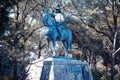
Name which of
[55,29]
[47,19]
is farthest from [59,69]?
[47,19]

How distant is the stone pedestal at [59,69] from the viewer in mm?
13227

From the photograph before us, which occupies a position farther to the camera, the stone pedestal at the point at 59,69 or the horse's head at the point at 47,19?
the horse's head at the point at 47,19

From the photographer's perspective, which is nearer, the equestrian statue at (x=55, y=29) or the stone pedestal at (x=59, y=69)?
the stone pedestal at (x=59, y=69)

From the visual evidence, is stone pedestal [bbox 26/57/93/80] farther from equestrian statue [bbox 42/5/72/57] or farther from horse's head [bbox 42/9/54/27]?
horse's head [bbox 42/9/54/27]

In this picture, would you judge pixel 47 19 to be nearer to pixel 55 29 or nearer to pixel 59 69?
pixel 55 29

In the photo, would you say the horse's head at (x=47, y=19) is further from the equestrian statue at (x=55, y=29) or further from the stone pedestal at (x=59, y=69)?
the stone pedestal at (x=59, y=69)

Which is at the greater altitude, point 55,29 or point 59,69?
point 55,29

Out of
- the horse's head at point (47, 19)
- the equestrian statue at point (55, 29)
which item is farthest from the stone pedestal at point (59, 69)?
the horse's head at point (47, 19)

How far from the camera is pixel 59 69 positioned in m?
13.4

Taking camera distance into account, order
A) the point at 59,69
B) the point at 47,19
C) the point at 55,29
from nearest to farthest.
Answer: the point at 59,69, the point at 47,19, the point at 55,29

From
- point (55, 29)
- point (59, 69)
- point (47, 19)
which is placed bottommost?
point (59, 69)

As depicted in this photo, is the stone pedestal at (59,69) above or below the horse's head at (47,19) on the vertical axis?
below

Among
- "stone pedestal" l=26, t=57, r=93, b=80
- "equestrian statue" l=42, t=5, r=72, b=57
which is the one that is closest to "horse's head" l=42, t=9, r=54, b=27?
"equestrian statue" l=42, t=5, r=72, b=57

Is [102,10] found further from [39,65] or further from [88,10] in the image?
[39,65]
